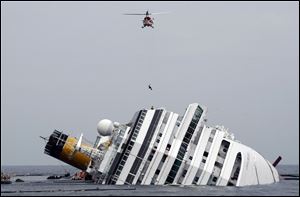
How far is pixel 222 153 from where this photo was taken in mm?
62844

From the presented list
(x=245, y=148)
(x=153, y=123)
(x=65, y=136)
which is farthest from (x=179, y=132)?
(x=65, y=136)

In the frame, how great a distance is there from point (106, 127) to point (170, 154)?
32.1 feet

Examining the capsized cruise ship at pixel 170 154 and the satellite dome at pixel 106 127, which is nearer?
the capsized cruise ship at pixel 170 154

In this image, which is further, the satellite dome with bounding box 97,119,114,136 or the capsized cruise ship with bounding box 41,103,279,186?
the satellite dome with bounding box 97,119,114,136

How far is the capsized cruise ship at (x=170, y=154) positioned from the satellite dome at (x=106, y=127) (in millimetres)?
2215

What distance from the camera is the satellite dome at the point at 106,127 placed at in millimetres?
65812

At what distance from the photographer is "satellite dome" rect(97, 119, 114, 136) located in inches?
2591

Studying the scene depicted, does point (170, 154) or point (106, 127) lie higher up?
point (106, 127)

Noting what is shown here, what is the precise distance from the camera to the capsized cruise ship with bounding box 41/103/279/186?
58969 millimetres

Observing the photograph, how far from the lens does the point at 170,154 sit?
193 ft

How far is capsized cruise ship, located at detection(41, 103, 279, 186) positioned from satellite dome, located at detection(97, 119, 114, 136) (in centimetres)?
222

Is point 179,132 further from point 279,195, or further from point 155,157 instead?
point 279,195

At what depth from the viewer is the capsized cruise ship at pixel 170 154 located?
5897cm

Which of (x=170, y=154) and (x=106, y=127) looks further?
(x=106, y=127)
